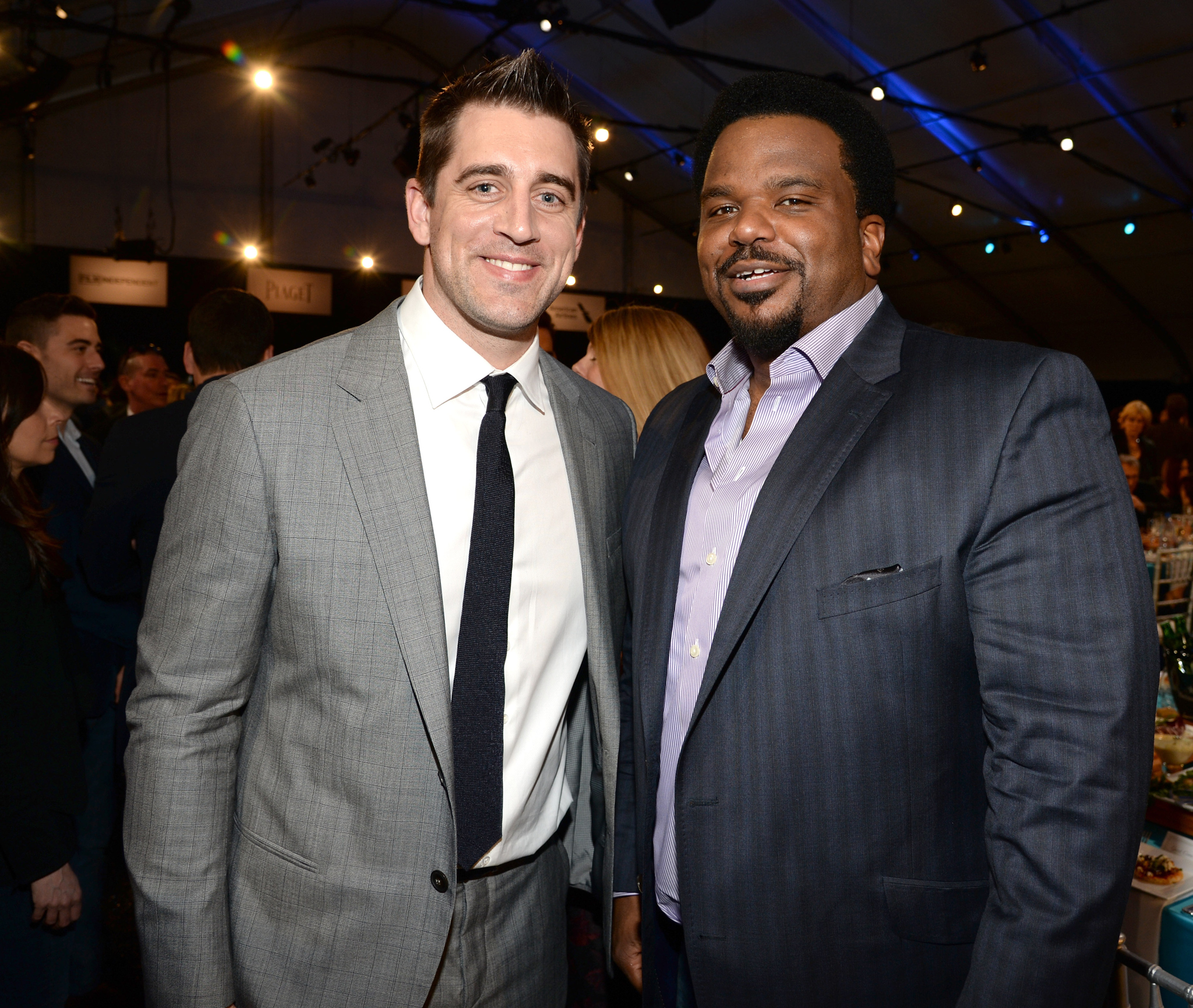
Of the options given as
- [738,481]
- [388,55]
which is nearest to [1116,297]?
[388,55]

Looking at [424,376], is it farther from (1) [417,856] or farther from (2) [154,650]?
(1) [417,856]

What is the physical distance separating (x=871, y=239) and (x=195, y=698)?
4.74 feet

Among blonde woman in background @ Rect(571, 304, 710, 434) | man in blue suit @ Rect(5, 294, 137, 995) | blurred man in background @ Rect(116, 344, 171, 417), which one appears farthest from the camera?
blurred man in background @ Rect(116, 344, 171, 417)

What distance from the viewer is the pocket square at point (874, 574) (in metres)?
1.30

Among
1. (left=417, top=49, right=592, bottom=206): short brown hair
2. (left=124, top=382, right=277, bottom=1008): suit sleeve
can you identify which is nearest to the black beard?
(left=417, top=49, right=592, bottom=206): short brown hair

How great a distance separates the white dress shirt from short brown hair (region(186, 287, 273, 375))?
1912mm

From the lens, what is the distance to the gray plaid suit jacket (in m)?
1.36

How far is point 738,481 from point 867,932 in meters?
0.75

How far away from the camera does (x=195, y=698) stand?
1.37 meters

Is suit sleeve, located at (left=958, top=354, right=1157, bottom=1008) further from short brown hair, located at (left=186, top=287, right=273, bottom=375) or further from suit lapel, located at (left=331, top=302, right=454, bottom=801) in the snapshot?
short brown hair, located at (left=186, top=287, right=273, bottom=375)

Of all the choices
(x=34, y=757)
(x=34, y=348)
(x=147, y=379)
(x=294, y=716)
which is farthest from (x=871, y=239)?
(x=147, y=379)

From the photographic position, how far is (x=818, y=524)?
136 centimetres

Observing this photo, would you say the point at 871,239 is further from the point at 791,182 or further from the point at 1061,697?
the point at 1061,697

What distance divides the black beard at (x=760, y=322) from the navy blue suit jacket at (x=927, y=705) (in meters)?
0.14
